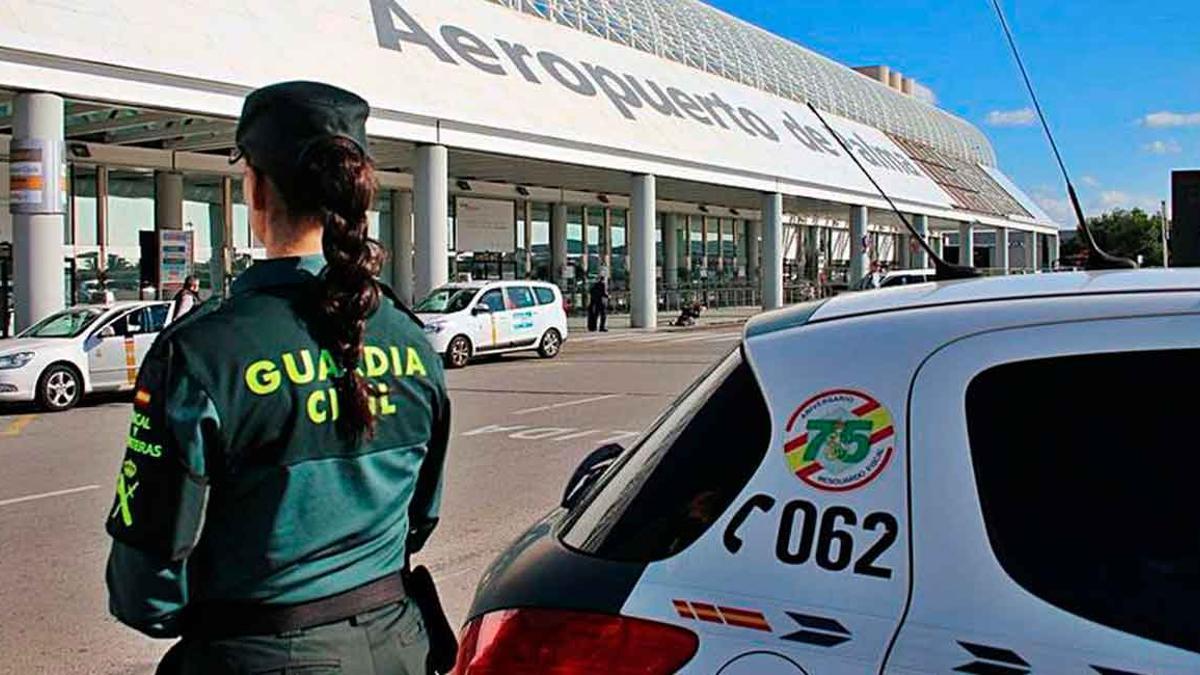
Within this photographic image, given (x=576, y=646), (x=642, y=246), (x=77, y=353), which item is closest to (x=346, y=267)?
(x=576, y=646)

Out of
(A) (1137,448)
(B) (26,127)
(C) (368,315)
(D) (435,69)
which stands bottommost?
(A) (1137,448)

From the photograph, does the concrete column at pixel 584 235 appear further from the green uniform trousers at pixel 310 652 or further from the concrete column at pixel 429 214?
the green uniform trousers at pixel 310 652

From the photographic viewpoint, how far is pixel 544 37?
3300 centimetres

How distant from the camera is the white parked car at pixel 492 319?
22406 mm

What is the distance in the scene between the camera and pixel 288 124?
2197 mm

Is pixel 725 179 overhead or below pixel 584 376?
overhead

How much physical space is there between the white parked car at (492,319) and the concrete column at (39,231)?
6.44 m

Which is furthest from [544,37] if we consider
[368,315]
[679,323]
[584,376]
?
[368,315]

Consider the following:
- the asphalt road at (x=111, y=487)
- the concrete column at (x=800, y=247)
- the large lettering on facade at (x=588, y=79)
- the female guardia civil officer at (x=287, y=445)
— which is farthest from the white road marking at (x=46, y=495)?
the concrete column at (x=800, y=247)

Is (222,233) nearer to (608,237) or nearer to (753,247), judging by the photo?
(608,237)

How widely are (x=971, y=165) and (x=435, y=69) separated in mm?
53008

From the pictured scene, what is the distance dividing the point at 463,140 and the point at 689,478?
25.7 meters

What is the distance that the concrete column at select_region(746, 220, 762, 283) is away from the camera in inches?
2359

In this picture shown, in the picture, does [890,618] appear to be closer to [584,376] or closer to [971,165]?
[584,376]
